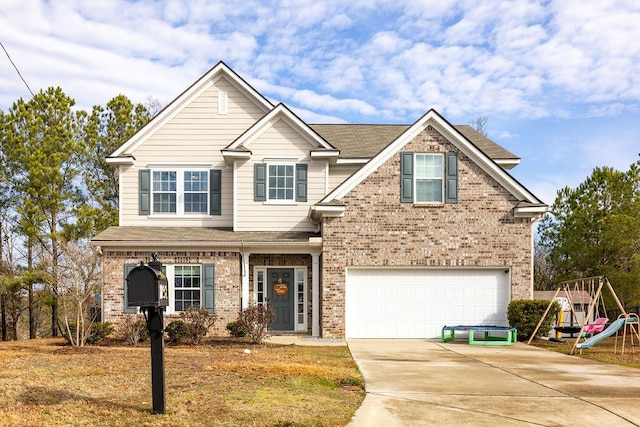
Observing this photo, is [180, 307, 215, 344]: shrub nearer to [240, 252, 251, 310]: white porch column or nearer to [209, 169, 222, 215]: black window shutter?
[240, 252, 251, 310]: white porch column

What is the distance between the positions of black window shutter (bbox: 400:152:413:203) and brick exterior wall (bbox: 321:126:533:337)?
0.12 meters

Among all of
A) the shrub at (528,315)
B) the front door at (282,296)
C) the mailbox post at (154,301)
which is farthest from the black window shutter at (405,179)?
the mailbox post at (154,301)

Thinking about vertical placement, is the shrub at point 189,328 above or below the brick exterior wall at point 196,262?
below

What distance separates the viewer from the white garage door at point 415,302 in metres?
19.3

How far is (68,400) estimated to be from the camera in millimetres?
8547

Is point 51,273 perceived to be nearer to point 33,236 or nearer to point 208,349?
point 208,349

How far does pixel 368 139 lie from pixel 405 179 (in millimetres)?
4958

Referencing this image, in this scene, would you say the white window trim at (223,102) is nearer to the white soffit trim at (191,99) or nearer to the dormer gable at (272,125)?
the white soffit trim at (191,99)

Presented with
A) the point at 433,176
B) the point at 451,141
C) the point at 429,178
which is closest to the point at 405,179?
the point at 429,178

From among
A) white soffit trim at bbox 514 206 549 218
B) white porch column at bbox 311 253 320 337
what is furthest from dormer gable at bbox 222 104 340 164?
white soffit trim at bbox 514 206 549 218

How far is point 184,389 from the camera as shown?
945 cm

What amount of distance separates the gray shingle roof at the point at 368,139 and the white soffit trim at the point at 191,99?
3.10 meters

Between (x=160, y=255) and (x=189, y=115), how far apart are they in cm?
511

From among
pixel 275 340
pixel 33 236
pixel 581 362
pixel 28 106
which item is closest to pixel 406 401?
pixel 581 362
